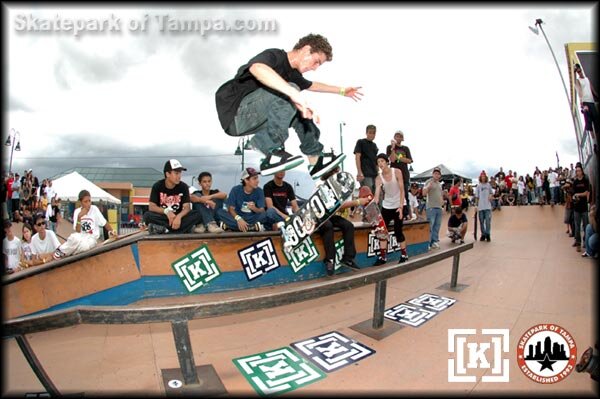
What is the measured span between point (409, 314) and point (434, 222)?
427cm

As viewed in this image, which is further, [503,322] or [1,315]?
[503,322]

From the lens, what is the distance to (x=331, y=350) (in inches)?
95.0

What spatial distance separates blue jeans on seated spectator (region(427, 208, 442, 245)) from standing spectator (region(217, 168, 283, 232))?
4043mm

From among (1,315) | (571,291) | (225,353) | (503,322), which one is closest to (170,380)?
(225,353)

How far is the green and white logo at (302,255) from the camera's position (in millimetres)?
4312

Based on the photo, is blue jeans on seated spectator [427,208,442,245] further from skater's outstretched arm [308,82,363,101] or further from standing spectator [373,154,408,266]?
skater's outstretched arm [308,82,363,101]

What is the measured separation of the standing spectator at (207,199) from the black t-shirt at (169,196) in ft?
1.81

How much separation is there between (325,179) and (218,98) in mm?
1255

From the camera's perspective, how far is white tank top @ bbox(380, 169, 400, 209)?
16.3ft

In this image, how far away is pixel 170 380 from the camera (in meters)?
2.05

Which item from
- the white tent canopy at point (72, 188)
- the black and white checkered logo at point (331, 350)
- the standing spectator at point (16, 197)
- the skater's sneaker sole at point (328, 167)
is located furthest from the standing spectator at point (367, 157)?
the white tent canopy at point (72, 188)

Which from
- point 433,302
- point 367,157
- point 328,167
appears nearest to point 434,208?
point 367,157

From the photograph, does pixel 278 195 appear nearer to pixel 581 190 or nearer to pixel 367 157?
pixel 367 157

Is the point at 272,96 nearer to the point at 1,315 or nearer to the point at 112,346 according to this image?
the point at 1,315
